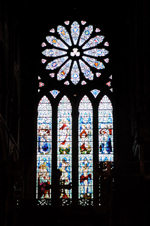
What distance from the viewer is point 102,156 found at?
23.6m

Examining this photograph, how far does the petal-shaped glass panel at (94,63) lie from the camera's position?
82.6ft

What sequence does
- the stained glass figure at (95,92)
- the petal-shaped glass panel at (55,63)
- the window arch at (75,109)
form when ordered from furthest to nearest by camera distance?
1. the petal-shaped glass panel at (55,63)
2. the stained glass figure at (95,92)
3. the window arch at (75,109)

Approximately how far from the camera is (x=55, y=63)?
25422 millimetres

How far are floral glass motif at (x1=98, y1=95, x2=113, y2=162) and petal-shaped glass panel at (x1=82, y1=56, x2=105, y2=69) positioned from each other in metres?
1.42

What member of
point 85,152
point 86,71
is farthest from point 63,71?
point 85,152

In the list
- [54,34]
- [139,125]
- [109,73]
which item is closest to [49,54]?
[54,34]

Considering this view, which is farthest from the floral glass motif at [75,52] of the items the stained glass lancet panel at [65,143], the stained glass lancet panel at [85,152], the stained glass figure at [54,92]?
the stained glass lancet panel at [85,152]

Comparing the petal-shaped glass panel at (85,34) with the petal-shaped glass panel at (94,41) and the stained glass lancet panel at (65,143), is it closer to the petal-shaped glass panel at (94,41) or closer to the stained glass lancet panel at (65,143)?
the petal-shaped glass panel at (94,41)

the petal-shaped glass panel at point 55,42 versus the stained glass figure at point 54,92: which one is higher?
the petal-shaped glass panel at point 55,42

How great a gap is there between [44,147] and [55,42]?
4694mm

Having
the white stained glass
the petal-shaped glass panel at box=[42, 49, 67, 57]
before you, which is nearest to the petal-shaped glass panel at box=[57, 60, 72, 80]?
the petal-shaped glass panel at box=[42, 49, 67, 57]

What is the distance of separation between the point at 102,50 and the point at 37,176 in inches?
A: 233

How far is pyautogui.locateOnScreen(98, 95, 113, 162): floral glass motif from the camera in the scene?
930 inches

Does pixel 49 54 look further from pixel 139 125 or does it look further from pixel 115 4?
pixel 139 125
